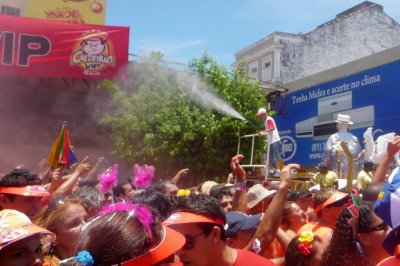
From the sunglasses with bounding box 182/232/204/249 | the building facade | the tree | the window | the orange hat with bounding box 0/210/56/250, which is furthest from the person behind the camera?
the building facade

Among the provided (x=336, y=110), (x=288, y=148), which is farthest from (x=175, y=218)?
(x=288, y=148)

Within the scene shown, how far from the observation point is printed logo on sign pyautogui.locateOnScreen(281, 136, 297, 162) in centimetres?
2000

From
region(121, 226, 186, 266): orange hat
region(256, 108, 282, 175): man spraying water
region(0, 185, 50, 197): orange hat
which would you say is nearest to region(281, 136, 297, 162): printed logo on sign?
region(256, 108, 282, 175): man spraying water

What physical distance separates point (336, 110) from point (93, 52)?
8948mm

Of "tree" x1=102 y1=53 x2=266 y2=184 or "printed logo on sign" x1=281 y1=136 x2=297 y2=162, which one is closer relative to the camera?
"tree" x1=102 y1=53 x2=266 y2=184

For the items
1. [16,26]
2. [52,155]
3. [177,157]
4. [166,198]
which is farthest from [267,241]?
[16,26]

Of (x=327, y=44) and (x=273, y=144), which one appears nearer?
(x=273, y=144)

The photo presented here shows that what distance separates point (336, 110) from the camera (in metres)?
17.7

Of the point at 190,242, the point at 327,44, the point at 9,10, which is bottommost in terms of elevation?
the point at 190,242

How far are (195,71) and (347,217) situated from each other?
15.0m

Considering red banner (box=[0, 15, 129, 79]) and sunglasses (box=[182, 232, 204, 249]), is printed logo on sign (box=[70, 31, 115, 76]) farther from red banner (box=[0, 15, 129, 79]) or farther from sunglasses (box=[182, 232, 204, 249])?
sunglasses (box=[182, 232, 204, 249])

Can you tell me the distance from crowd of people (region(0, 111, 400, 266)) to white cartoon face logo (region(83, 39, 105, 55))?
1100 cm

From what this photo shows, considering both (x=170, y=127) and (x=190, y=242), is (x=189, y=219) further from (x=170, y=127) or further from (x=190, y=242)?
(x=170, y=127)

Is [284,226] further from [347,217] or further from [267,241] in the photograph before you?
[347,217]
